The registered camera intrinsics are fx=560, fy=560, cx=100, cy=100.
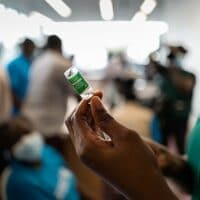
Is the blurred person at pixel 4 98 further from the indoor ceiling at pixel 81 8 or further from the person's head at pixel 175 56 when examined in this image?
the indoor ceiling at pixel 81 8

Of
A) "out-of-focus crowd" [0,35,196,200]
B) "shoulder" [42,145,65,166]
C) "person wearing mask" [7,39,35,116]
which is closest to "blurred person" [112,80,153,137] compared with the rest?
"out-of-focus crowd" [0,35,196,200]

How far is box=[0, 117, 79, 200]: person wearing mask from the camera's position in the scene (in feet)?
6.22

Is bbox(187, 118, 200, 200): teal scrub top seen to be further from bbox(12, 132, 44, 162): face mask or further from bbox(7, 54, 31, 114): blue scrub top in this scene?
bbox(7, 54, 31, 114): blue scrub top

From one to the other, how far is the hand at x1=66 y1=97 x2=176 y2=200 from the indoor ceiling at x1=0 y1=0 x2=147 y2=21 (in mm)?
246

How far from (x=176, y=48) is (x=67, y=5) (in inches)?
105

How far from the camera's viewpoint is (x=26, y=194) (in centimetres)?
188

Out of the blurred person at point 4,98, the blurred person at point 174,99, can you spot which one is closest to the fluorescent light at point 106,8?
the blurred person at point 4,98

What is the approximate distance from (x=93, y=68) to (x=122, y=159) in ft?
4.78

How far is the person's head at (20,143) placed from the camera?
1964 millimetres

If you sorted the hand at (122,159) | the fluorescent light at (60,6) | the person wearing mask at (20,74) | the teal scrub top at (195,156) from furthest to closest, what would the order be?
the person wearing mask at (20,74), the teal scrub top at (195,156), the fluorescent light at (60,6), the hand at (122,159)

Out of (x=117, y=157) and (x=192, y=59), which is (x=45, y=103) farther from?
(x=192, y=59)

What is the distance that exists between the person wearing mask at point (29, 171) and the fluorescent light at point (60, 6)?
1.16m

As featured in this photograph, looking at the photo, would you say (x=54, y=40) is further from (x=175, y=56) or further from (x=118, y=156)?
(x=175, y=56)

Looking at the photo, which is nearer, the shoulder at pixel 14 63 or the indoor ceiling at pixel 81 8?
the indoor ceiling at pixel 81 8
